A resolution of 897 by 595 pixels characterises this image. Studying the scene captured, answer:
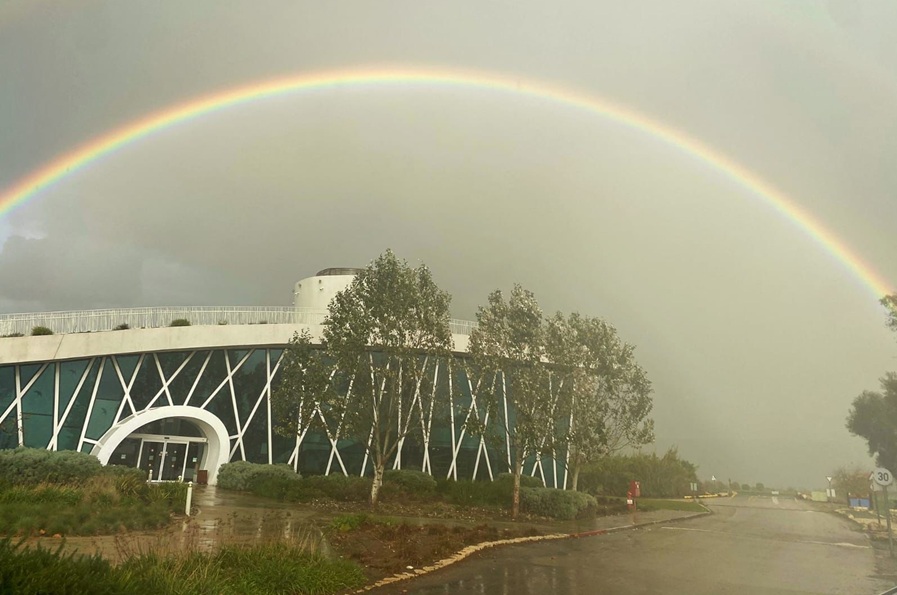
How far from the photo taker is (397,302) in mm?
25859

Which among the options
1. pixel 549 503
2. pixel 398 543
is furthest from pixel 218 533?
pixel 549 503

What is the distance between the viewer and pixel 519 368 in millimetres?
26672

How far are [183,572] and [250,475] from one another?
20983 millimetres

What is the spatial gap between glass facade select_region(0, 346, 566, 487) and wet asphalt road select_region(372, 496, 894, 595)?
962 cm

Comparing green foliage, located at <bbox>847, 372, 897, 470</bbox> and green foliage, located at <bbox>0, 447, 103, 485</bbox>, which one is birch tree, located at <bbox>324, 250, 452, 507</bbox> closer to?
green foliage, located at <bbox>0, 447, 103, 485</bbox>

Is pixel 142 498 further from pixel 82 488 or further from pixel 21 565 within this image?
pixel 21 565

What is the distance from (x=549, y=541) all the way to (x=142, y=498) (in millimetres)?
11759

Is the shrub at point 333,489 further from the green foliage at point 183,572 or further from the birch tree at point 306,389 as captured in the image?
the green foliage at point 183,572

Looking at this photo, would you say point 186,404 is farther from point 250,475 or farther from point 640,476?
point 640,476

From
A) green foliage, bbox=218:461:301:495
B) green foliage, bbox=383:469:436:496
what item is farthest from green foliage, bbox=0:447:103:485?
green foliage, bbox=383:469:436:496

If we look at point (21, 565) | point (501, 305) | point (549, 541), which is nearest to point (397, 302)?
point (501, 305)

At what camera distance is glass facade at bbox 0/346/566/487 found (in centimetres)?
2764

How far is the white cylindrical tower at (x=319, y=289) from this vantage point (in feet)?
132

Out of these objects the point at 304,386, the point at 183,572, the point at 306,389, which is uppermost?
the point at 304,386
